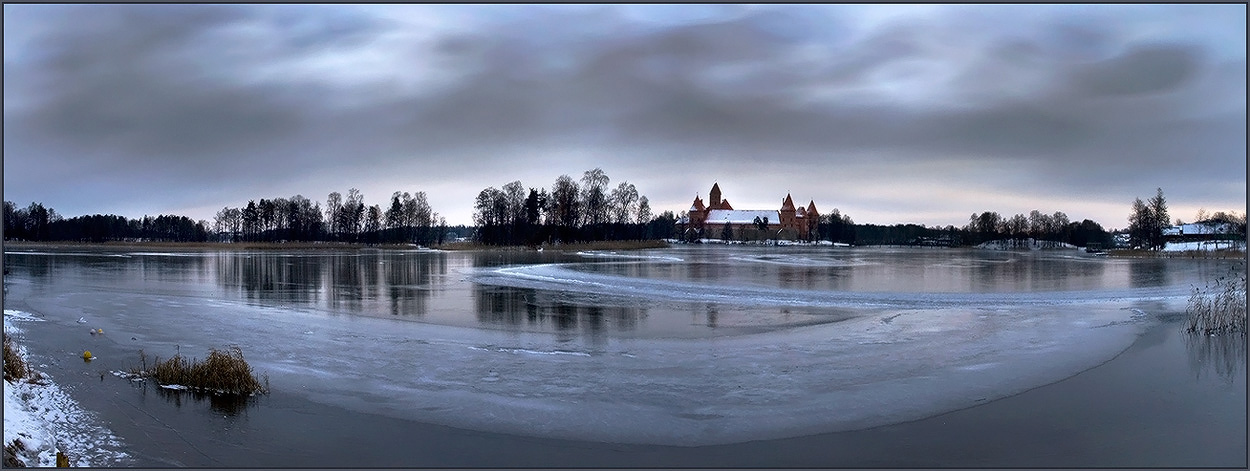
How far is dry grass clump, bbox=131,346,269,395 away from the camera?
9277mm

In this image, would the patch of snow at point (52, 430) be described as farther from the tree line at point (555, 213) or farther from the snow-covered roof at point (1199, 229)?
the snow-covered roof at point (1199, 229)

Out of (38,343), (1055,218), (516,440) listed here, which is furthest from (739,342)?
(1055,218)

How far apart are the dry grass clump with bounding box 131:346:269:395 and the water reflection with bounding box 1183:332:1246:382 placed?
1284 centimetres

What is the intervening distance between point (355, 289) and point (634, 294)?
376 inches

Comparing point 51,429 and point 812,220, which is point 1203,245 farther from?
point 51,429

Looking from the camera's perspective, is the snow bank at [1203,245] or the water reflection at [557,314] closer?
the water reflection at [557,314]

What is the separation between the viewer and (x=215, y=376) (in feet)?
30.9

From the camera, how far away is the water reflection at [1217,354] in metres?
10.9

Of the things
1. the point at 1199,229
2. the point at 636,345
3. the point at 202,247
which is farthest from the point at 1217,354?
the point at 1199,229

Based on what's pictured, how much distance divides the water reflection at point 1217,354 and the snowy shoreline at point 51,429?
1346cm

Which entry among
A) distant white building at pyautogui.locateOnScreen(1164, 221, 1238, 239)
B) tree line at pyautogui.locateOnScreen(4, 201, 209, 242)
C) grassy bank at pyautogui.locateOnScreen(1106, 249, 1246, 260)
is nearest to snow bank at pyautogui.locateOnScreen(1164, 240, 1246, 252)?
distant white building at pyautogui.locateOnScreen(1164, 221, 1238, 239)

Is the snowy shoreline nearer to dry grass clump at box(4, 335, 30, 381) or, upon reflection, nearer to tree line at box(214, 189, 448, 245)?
dry grass clump at box(4, 335, 30, 381)

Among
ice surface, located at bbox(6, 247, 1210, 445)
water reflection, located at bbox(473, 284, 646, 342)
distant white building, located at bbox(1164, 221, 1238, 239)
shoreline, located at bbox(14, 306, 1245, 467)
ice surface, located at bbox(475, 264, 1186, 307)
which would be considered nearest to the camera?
shoreline, located at bbox(14, 306, 1245, 467)

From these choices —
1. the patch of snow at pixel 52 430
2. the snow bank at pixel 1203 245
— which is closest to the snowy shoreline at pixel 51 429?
the patch of snow at pixel 52 430
